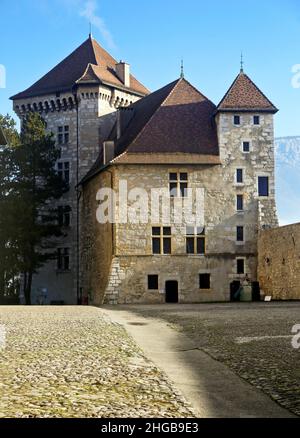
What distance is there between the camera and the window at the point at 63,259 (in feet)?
165

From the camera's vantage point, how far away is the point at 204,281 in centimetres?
3881

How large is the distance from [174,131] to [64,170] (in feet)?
43.1

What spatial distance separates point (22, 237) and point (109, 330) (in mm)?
27445

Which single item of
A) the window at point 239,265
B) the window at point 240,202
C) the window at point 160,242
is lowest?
the window at point 239,265

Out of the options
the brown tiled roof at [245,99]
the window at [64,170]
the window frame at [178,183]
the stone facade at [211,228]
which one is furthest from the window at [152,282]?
the window at [64,170]

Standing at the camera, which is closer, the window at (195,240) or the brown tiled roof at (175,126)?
the window at (195,240)

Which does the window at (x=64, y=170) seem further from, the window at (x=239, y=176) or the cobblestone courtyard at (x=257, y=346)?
the cobblestone courtyard at (x=257, y=346)

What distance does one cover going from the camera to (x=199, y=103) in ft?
140

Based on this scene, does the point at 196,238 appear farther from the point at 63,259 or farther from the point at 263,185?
the point at 63,259

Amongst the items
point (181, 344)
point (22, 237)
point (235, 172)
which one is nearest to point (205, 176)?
point (235, 172)

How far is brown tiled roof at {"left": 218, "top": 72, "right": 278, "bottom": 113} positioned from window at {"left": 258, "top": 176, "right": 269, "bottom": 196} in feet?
12.8

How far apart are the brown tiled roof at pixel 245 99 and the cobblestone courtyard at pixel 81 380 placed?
25534mm

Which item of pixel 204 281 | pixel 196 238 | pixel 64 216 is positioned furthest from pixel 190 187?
pixel 64 216

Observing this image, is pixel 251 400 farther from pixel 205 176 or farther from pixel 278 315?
pixel 205 176
